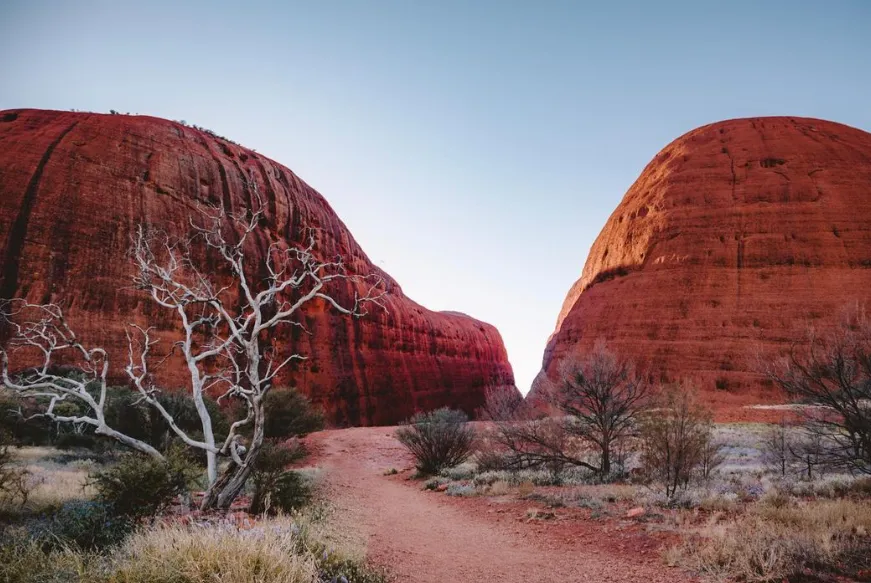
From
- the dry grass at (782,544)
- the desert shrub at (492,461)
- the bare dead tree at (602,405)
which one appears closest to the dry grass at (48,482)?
the dry grass at (782,544)

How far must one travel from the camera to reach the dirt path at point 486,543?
16.0ft

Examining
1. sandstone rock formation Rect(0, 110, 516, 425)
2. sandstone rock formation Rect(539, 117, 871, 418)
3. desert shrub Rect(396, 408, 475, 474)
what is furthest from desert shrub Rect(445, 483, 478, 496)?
sandstone rock formation Rect(539, 117, 871, 418)

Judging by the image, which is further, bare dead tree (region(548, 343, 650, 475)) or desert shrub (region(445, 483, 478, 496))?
bare dead tree (region(548, 343, 650, 475))

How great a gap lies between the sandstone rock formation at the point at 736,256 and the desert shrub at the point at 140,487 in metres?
25.3

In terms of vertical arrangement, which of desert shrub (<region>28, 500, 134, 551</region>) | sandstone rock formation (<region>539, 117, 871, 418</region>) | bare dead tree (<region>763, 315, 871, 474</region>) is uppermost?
sandstone rock formation (<region>539, 117, 871, 418</region>)

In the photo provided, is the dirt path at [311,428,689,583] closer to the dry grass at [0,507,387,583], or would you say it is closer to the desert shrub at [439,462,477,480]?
the dry grass at [0,507,387,583]

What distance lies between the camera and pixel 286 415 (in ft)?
56.4

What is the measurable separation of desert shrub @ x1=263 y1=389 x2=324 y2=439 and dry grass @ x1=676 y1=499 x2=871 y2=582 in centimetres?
1457

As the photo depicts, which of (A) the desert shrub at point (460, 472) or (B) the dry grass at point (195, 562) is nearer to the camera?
(B) the dry grass at point (195, 562)

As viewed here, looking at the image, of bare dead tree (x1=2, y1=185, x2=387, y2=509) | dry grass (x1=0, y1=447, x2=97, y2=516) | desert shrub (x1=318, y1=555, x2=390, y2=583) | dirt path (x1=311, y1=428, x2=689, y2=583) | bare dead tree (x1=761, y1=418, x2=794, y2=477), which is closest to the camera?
desert shrub (x1=318, y1=555, x2=390, y2=583)

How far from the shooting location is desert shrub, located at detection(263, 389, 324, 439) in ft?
55.0

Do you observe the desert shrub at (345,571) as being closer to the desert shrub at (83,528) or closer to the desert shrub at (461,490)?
the desert shrub at (83,528)

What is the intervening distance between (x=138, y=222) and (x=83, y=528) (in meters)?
22.3

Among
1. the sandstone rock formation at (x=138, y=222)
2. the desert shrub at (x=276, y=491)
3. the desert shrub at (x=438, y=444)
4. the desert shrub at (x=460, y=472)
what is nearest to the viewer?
the desert shrub at (x=276, y=491)
